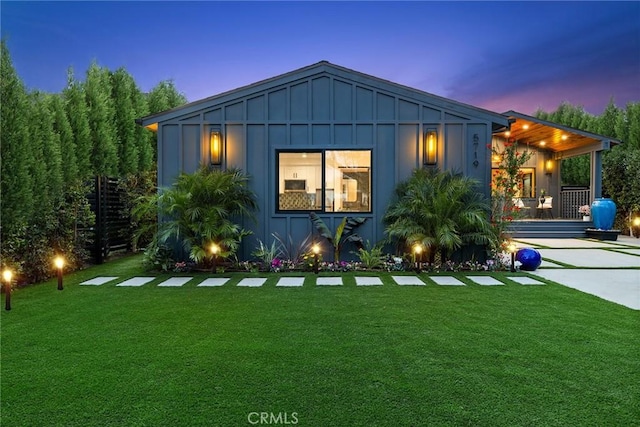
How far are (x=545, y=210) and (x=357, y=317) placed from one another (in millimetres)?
13801

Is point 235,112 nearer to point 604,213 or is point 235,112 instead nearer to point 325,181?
point 325,181

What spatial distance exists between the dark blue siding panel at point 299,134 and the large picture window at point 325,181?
0.18m

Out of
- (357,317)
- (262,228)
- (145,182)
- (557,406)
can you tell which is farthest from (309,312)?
(145,182)

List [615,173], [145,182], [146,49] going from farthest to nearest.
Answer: [146,49]
[615,173]
[145,182]

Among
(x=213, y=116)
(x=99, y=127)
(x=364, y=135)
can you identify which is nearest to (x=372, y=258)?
(x=364, y=135)

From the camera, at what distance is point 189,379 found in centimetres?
233

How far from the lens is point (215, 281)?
5.50 metres

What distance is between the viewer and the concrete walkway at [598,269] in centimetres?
475

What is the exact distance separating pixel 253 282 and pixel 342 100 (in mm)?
3609

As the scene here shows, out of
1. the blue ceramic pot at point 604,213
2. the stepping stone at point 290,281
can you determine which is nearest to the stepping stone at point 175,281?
the stepping stone at point 290,281

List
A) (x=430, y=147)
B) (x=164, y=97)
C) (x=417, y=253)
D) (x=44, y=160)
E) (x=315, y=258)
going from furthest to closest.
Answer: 1. (x=164, y=97)
2. (x=430, y=147)
3. (x=315, y=258)
4. (x=417, y=253)
5. (x=44, y=160)

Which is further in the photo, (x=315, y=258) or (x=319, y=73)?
(x=319, y=73)

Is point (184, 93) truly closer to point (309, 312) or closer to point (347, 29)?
point (347, 29)

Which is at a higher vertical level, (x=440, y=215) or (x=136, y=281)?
(x=440, y=215)
